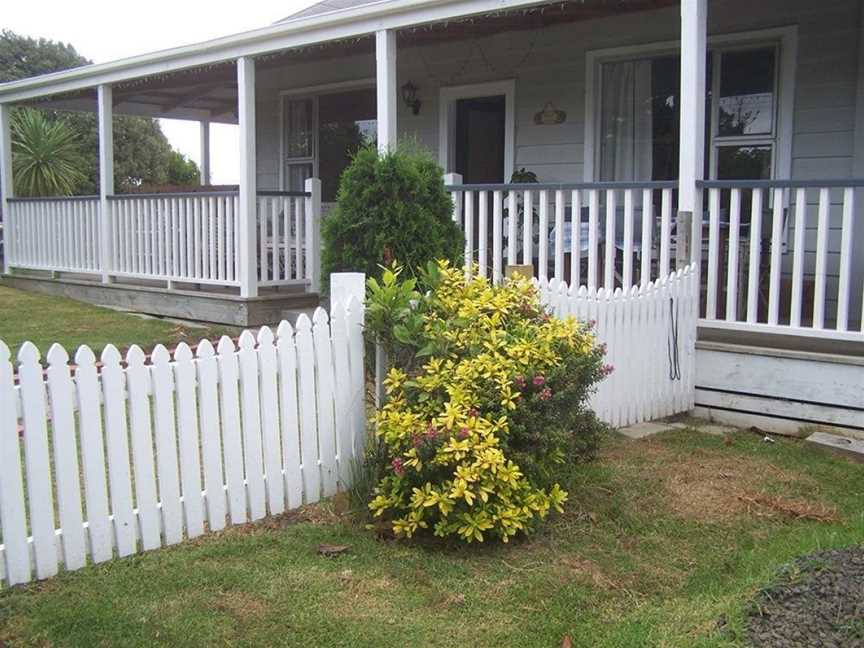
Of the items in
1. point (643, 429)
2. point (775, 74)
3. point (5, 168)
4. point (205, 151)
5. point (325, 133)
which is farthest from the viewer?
point (205, 151)

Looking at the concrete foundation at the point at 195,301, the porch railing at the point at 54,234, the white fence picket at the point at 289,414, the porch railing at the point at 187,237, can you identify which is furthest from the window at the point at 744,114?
the porch railing at the point at 54,234

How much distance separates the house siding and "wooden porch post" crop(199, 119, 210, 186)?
291 cm

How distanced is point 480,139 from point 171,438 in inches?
286

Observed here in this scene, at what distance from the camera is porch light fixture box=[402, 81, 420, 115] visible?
33.8 feet

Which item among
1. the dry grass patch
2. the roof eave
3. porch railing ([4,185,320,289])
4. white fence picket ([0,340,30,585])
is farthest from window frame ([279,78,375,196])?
the dry grass patch

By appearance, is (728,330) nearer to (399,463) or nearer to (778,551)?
(778,551)

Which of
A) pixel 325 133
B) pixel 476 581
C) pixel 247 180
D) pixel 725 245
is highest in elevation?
pixel 325 133

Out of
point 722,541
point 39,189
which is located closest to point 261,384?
point 722,541

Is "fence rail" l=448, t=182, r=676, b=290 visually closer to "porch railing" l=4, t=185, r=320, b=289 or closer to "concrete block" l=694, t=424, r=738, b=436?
"concrete block" l=694, t=424, r=738, b=436

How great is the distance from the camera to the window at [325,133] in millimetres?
11297

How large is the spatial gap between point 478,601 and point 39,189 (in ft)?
47.7

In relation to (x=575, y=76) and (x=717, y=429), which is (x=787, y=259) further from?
(x=575, y=76)

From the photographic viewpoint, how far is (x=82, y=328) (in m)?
8.86

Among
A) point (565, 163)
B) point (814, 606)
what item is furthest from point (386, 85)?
point (814, 606)
